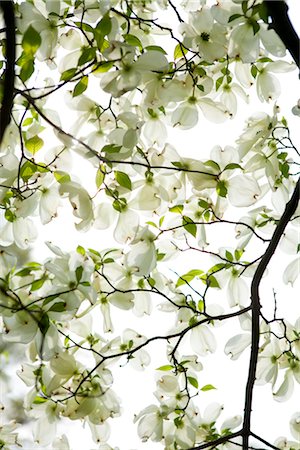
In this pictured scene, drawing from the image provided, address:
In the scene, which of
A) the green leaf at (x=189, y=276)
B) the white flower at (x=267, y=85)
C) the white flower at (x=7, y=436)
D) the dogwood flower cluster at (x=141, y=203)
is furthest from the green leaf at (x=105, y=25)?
the white flower at (x=7, y=436)

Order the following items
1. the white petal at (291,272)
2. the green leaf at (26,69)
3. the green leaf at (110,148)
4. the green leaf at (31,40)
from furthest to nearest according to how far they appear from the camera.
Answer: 1. the white petal at (291,272)
2. the green leaf at (110,148)
3. the green leaf at (26,69)
4. the green leaf at (31,40)

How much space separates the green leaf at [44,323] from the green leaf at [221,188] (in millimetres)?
315

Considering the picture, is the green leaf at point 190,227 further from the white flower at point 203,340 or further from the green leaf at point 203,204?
the white flower at point 203,340

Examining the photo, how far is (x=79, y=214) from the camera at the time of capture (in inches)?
33.8

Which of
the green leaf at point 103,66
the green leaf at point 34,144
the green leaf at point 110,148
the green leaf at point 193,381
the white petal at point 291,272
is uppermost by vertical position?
the green leaf at point 34,144

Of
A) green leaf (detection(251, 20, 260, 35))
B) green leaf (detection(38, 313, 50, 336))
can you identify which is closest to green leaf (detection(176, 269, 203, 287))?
green leaf (detection(38, 313, 50, 336))

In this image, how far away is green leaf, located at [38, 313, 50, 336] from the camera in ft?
2.60

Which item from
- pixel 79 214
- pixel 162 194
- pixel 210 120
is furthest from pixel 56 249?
pixel 210 120

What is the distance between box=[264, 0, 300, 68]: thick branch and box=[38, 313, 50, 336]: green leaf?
1.44ft

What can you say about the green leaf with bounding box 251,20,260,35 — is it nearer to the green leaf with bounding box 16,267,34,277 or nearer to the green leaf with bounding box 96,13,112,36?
the green leaf with bounding box 96,13,112,36

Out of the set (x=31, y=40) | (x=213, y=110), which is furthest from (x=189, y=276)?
(x=31, y=40)

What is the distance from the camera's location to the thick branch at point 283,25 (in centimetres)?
74

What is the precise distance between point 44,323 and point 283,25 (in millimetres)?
458

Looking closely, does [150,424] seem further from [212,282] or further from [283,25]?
[283,25]
